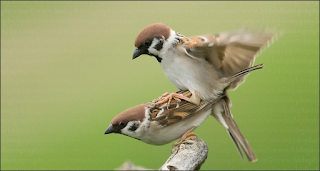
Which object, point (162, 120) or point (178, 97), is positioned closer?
point (162, 120)

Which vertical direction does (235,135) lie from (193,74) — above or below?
below

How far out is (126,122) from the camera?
291cm

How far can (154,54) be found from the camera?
3.09m

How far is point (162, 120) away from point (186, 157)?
0.51 metres

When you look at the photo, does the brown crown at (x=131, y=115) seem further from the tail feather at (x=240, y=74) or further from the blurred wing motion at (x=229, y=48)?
the tail feather at (x=240, y=74)

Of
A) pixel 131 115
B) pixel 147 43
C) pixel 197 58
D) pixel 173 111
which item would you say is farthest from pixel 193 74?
pixel 131 115

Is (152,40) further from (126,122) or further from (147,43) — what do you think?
(126,122)

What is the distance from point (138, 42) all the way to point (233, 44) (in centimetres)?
62

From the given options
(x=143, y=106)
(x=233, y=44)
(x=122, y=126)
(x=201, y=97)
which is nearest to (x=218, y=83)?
(x=201, y=97)

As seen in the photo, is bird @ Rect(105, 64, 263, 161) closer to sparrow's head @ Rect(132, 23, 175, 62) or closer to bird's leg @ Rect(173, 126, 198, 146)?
bird's leg @ Rect(173, 126, 198, 146)

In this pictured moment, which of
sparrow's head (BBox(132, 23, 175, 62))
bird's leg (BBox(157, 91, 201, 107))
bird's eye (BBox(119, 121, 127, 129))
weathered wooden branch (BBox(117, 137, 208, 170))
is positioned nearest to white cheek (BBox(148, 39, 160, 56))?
sparrow's head (BBox(132, 23, 175, 62))

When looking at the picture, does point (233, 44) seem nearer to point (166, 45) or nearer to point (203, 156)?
point (166, 45)

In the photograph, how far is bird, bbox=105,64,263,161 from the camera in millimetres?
2934

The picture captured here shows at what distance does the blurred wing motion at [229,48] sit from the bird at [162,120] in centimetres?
9
